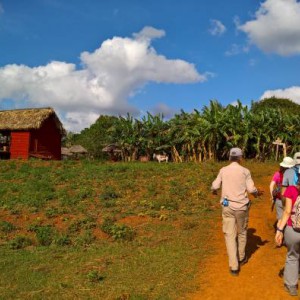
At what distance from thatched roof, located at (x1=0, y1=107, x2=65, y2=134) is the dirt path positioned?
20.7 metres

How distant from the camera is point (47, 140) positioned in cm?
2905

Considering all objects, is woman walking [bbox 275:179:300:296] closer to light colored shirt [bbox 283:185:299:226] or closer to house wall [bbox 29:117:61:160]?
light colored shirt [bbox 283:185:299:226]

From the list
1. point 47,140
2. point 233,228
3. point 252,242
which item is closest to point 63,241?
point 252,242

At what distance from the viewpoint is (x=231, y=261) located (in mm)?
6617

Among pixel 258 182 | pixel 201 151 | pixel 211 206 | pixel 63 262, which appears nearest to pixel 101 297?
pixel 63 262

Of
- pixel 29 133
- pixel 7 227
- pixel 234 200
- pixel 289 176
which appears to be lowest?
pixel 7 227

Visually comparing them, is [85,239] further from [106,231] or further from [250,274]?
[250,274]

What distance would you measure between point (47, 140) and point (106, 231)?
20.4m

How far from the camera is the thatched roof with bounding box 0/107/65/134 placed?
2717cm

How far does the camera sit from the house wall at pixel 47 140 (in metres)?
27.8

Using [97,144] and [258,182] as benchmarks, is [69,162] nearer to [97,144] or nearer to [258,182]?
[258,182]

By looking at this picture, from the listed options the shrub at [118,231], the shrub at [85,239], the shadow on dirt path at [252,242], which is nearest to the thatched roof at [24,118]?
the shrub at [118,231]

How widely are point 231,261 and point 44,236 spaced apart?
16.1ft

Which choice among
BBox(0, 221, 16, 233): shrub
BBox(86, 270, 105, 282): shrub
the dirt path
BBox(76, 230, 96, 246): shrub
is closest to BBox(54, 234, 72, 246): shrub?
BBox(76, 230, 96, 246): shrub
